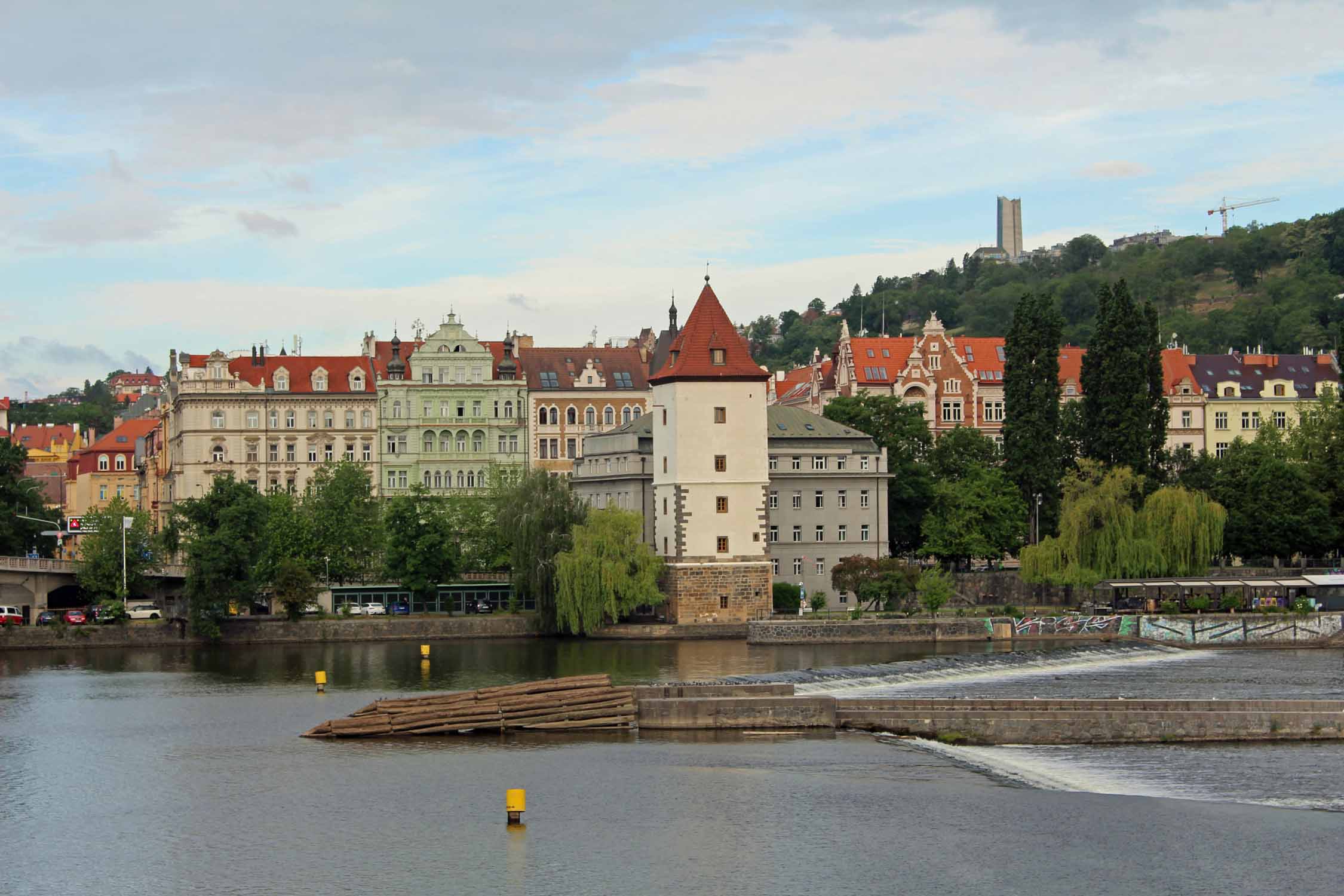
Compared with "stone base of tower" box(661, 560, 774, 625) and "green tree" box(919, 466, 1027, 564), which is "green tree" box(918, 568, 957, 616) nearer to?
"stone base of tower" box(661, 560, 774, 625)

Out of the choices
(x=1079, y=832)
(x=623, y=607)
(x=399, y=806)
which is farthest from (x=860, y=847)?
(x=623, y=607)

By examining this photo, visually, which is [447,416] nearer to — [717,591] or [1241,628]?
[717,591]

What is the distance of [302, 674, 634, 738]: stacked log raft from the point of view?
2044 inches

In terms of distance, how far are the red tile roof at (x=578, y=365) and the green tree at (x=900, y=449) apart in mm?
16119

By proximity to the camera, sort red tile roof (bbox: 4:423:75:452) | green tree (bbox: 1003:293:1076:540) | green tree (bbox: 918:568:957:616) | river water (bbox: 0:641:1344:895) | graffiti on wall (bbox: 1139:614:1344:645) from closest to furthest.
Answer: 1. river water (bbox: 0:641:1344:895)
2. graffiti on wall (bbox: 1139:614:1344:645)
3. green tree (bbox: 918:568:957:616)
4. green tree (bbox: 1003:293:1076:540)
5. red tile roof (bbox: 4:423:75:452)

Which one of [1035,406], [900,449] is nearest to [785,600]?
[900,449]

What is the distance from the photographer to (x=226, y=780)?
46.3m

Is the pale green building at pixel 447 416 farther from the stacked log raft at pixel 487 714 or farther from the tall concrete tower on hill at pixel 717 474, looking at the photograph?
the stacked log raft at pixel 487 714

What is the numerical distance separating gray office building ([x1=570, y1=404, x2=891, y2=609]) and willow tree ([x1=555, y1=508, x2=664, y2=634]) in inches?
273

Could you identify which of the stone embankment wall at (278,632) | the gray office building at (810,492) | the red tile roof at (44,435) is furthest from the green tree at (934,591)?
the red tile roof at (44,435)

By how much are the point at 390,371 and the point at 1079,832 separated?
83.6 meters

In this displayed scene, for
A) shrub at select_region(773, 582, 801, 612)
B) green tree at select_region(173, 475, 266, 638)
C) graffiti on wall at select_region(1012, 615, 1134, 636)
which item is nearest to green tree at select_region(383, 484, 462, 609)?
green tree at select_region(173, 475, 266, 638)

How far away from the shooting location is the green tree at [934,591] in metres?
87.0

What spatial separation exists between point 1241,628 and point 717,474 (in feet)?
83.4
